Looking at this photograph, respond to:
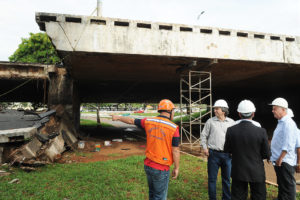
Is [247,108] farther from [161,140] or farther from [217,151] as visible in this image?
[161,140]

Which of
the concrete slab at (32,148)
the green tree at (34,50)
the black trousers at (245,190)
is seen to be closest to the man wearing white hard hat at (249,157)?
the black trousers at (245,190)

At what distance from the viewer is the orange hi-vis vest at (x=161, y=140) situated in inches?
114

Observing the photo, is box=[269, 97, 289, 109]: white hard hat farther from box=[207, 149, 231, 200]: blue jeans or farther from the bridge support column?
the bridge support column

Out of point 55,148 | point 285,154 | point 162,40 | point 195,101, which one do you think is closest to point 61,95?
point 55,148

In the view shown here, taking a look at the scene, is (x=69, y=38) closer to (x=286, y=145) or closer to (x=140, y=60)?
(x=140, y=60)

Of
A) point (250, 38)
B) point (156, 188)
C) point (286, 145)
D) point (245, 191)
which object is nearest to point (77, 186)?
point (156, 188)

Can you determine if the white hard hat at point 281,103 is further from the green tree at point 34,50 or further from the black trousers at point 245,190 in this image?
the green tree at point 34,50

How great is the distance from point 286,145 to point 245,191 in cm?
114

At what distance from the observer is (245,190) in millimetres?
2900

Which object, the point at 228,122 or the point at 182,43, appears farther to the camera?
the point at 182,43

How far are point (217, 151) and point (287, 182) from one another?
1.21 meters

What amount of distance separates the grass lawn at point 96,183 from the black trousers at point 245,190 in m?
1.67

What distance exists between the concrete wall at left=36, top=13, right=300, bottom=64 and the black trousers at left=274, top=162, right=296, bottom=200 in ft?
22.0

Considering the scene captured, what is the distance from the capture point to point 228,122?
403 centimetres
